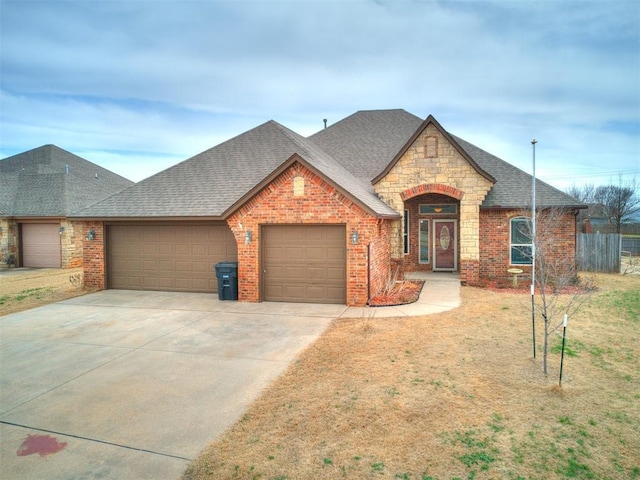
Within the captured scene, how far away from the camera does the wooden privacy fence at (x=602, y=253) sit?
766 inches

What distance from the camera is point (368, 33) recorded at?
14.4 meters

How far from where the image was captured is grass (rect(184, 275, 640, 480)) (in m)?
4.34

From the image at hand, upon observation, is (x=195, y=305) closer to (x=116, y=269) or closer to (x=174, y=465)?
(x=116, y=269)

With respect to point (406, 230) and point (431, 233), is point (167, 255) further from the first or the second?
point (431, 233)

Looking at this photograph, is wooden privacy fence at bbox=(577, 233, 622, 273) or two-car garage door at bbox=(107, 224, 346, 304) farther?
wooden privacy fence at bbox=(577, 233, 622, 273)

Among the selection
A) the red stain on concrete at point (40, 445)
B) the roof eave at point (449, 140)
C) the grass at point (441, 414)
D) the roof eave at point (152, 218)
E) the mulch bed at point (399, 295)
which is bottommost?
the red stain on concrete at point (40, 445)

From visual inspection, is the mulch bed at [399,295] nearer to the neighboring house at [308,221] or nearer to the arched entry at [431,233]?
the neighboring house at [308,221]

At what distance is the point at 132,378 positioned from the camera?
6.83 metres

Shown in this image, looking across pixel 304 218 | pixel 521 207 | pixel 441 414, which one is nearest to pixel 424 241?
pixel 521 207

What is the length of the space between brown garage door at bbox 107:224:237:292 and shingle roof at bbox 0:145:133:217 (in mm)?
8719

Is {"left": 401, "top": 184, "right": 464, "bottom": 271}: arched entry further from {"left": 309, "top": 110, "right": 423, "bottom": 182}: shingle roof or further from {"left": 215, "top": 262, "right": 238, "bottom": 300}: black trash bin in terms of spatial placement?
{"left": 215, "top": 262, "right": 238, "bottom": 300}: black trash bin

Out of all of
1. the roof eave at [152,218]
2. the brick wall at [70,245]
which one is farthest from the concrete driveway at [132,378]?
the brick wall at [70,245]

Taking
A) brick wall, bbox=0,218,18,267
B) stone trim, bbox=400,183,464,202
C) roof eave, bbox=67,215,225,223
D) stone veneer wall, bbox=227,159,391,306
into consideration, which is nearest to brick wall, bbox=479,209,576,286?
stone trim, bbox=400,183,464,202

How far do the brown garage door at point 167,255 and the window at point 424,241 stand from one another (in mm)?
8856
